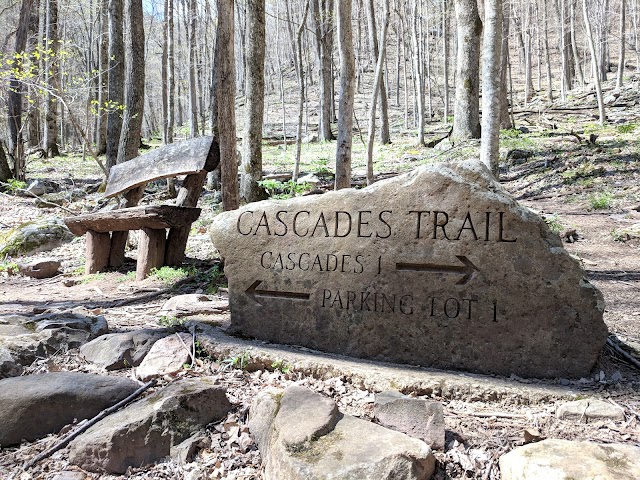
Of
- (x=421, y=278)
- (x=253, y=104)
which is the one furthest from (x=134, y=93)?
(x=421, y=278)

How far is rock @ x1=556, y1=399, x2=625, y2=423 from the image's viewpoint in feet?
9.10

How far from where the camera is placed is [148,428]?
9.39ft

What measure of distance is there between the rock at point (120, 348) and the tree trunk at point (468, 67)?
11717 millimetres

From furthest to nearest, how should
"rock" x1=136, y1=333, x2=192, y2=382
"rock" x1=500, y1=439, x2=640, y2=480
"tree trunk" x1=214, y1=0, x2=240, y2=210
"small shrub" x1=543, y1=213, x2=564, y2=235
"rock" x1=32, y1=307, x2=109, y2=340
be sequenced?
"small shrub" x1=543, y1=213, x2=564, y2=235 < "tree trunk" x1=214, y1=0, x2=240, y2=210 < "rock" x1=32, y1=307, x2=109, y2=340 < "rock" x1=136, y1=333, x2=192, y2=382 < "rock" x1=500, y1=439, x2=640, y2=480

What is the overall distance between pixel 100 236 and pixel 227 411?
197 inches

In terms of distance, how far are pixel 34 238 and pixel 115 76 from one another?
5715 mm

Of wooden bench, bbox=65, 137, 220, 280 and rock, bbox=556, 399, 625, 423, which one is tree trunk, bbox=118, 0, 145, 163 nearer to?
wooden bench, bbox=65, 137, 220, 280

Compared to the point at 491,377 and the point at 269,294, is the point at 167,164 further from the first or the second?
the point at 491,377

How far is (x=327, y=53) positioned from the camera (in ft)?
71.3

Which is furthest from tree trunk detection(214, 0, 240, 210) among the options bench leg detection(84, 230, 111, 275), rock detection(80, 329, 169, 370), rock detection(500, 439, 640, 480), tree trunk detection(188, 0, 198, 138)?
tree trunk detection(188, 0, 198, 138)

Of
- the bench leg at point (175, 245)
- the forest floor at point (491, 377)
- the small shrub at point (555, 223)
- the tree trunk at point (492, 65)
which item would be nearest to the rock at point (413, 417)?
the forest floor at point (491, 377)

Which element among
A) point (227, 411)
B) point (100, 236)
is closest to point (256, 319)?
point (227, 411)

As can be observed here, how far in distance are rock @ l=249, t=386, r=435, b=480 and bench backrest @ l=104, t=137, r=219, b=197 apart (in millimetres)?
4373

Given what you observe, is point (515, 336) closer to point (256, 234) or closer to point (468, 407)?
point (468, 407)
